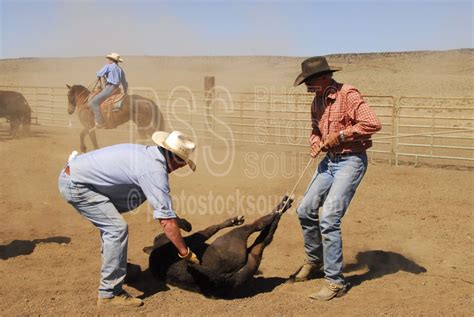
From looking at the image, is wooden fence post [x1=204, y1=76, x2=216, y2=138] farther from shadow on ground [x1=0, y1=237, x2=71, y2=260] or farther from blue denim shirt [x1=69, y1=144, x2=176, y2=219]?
blue denim shirt [x1=69, y1=144, x2=176, y2=219]

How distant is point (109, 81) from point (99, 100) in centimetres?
57

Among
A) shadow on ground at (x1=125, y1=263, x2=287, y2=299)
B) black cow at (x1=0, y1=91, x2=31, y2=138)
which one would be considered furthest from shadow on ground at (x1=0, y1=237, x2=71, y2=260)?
black cow at (x1=0, y1=91, x2=31, y2=138)

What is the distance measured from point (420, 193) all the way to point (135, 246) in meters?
4.79

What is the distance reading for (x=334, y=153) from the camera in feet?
15.0

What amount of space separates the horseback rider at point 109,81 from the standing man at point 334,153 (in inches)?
323

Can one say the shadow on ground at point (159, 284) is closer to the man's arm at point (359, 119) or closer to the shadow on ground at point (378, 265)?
the shadow on ground at point (378, 265)

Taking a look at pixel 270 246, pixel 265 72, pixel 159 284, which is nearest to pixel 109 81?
pixel 270 246

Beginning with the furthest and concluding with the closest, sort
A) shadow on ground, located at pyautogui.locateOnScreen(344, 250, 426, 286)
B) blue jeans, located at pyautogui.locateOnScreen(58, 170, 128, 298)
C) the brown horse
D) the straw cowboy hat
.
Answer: the brown horse
shadow on ground, located at pyautogui.locateOnScreen(344, 250, 426, 286)
blue jeans, located at pyautogui.locateOnScreen(58, 170, 128, 298)
the straw cowboy hat

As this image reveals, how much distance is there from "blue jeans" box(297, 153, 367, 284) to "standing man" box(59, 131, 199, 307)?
1.15 metres

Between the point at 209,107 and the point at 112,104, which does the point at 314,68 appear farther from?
the point at 209,107

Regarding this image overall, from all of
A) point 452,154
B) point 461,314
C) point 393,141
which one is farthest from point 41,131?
point 461,314

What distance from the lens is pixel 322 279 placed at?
4.98 meters

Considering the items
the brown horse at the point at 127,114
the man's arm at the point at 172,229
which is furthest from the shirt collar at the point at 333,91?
the brown horse at the point at 127,114

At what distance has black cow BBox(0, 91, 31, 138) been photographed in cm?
1528
